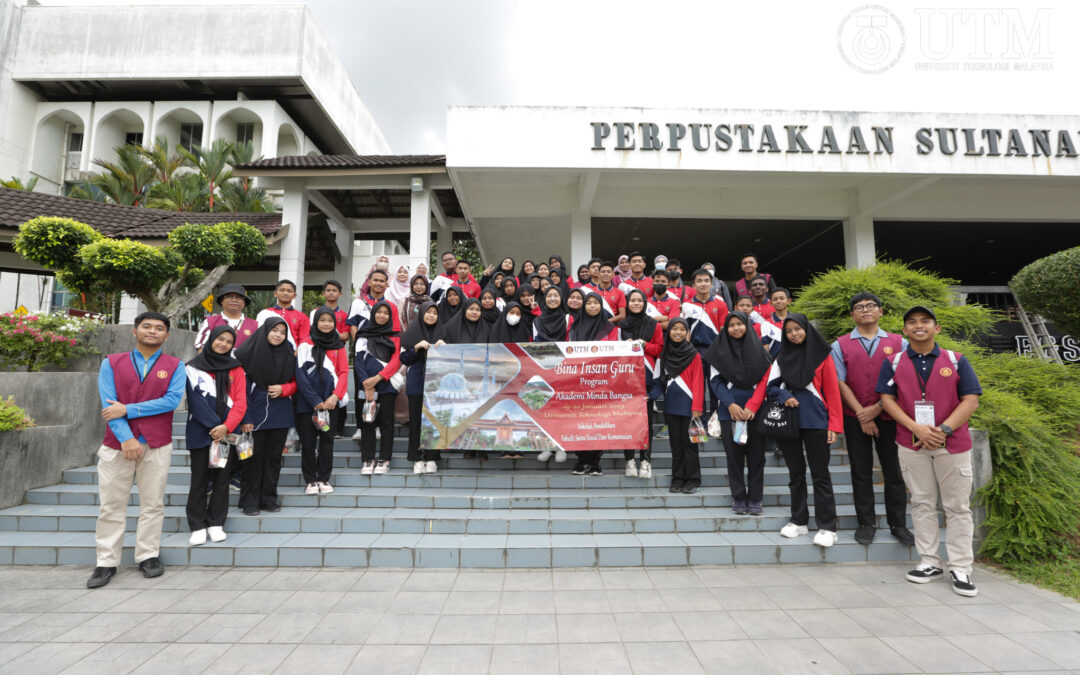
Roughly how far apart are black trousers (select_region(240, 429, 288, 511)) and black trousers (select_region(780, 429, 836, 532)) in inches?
184

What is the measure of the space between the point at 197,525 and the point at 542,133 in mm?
7588

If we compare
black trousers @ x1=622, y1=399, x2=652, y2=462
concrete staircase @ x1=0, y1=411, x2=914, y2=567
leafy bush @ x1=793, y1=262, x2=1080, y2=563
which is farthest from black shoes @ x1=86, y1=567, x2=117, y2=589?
leafy bush @ x1=793, y1=262, x2=1080, y2=563

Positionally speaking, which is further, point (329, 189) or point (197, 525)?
point (329, 189)

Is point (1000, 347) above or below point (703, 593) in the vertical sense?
above

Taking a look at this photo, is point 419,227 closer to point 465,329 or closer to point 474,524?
point 465,329

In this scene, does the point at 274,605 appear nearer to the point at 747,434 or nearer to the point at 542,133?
the point at 747,434

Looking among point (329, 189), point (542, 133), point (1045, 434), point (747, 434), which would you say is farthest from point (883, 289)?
point (329, 189)

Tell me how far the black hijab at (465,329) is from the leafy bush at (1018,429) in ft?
15.7

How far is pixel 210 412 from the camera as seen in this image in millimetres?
4051

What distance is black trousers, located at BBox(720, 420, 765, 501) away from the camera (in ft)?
14.6

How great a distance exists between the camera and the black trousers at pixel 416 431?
5164mm

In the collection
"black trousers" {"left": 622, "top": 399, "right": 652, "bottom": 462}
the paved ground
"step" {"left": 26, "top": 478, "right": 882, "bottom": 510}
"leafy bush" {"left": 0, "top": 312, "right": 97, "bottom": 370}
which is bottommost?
the paved ground

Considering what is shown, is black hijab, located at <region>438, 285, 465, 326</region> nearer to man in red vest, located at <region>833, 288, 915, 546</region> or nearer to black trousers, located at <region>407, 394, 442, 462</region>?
black trousers, located at <region>407, 394, 442, 462</region>

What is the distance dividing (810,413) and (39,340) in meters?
8.49
